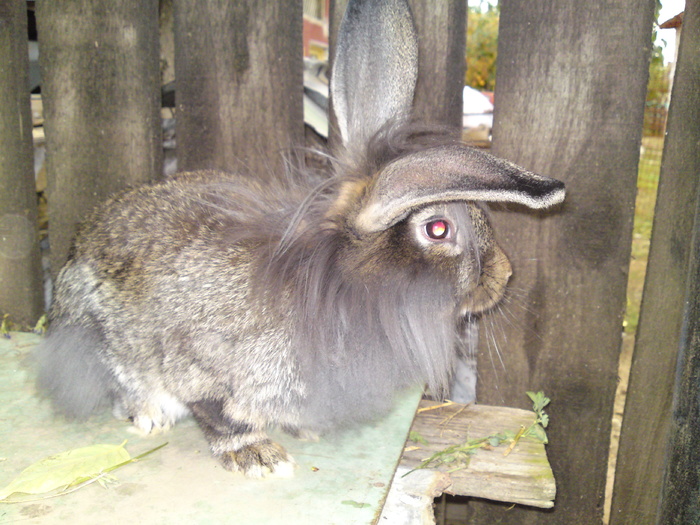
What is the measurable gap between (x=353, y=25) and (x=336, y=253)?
2.00 feet

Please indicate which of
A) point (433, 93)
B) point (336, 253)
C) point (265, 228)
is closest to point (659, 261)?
point (433, 93)

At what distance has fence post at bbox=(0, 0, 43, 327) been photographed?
231 centimetres

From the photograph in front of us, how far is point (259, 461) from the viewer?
1.68 meters

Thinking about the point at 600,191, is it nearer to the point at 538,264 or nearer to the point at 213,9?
the point at 538,264

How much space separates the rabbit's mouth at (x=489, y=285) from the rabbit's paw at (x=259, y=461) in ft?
1.99

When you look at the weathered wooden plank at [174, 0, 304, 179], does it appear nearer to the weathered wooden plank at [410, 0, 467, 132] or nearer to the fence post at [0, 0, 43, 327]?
the weathered wooden plank at [410, 0, 467, 132]

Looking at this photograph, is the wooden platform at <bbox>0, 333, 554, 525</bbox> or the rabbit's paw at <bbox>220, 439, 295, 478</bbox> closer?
the wooden platform at <bbox>0, 333, 554, 525</bbox>

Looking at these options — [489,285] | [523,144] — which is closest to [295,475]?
[489,285]

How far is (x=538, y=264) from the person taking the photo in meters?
2.16

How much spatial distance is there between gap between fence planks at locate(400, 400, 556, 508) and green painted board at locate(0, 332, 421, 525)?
3.4 inches

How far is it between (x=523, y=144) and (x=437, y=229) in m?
0.70

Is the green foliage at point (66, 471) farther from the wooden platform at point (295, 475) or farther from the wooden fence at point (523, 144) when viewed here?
the wooden fence at point (523, 144)

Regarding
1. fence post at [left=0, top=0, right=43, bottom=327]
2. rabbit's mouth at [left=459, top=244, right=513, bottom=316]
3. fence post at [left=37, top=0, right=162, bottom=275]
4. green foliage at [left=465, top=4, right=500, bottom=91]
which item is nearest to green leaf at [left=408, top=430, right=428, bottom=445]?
rabbit's mouth at [left=459, top=244, right=513, bottom=316]

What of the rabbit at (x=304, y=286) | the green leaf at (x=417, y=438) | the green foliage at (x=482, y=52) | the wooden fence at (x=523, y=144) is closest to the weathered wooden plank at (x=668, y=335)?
the wooden fence at (x=523, y=144)
